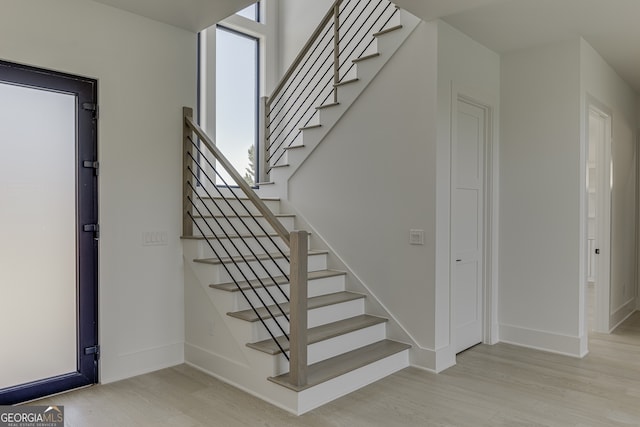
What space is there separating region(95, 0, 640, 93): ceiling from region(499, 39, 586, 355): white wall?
28cm

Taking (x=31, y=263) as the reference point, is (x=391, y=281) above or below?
below

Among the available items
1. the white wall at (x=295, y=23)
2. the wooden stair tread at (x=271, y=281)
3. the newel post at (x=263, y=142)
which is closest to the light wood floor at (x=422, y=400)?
the wooden stair tread at (x=271, y=281)

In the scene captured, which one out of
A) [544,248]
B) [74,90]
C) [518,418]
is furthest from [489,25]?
[74,90]

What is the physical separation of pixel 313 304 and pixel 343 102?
72.3 inches

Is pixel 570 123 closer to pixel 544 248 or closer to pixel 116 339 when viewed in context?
pixel 544 248

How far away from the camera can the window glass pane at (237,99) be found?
5684mm

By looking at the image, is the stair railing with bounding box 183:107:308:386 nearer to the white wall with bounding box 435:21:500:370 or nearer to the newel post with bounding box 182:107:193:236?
the newel post with bounding box 182:107:193:236

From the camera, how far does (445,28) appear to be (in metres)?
3.57

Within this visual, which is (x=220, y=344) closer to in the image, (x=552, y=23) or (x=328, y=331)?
(x=328, y=331)

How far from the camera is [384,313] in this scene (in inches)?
152

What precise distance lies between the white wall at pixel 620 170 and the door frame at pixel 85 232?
4037 mm

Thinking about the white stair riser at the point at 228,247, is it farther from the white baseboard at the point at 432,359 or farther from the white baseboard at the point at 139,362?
the white baseboard at the point at 432,359

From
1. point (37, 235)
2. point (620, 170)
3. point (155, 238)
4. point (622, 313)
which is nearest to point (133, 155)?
point (155, 238)

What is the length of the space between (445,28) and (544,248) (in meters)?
2.13
